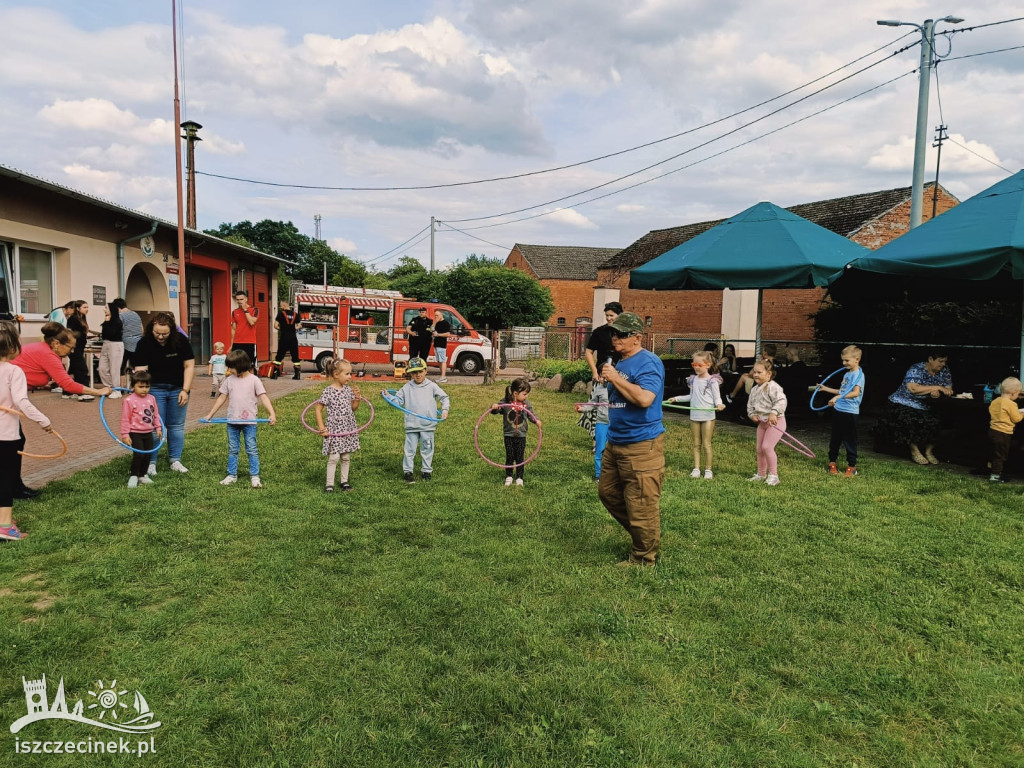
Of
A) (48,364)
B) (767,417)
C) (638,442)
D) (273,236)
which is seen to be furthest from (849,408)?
(273,236)

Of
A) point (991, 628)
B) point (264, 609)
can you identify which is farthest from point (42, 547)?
point (991, 628)

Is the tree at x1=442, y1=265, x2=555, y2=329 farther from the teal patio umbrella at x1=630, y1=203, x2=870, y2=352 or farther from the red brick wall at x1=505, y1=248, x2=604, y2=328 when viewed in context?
the teal patio umbrella at x1=630, y1=203, x2=870, y2=352

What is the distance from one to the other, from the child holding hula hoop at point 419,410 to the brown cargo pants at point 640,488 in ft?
8.70

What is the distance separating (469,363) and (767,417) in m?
12.7

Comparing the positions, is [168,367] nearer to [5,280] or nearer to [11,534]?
[11,534]

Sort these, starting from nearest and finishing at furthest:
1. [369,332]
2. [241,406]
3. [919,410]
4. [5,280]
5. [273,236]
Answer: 1. [241,406]
2. [919,410]
3. [5,280]
4. [369,332]
5. [273,236]

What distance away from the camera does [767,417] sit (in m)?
7.57

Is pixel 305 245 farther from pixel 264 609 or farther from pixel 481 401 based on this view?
pixel 264 609

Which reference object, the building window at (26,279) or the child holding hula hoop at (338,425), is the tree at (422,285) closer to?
the building window at (26,279)

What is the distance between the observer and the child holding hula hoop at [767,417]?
752 centimetres

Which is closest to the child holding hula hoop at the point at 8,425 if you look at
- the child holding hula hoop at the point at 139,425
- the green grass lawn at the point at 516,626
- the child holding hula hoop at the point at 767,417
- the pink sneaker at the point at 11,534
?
the pink sneaker at the point at 11,534

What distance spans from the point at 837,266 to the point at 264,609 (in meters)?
9.44

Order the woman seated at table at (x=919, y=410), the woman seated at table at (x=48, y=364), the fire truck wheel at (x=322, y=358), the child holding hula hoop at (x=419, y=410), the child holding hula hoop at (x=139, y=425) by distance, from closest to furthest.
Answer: the woman seated at table at (x=48, y=364) < the child holding hula hoop at (x=139, y=425) < the child holding hula hoop at (x=419, y=410) < the woman seated at table at (x=919, y=410) < the fire truck wheel at (x=322, y=358)

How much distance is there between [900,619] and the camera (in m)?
4.19
